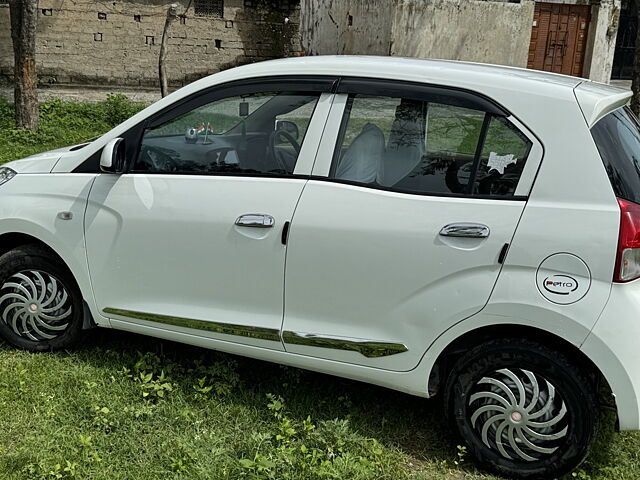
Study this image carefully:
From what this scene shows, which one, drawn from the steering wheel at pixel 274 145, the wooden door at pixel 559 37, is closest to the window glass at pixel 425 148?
the steering wheel at pixel 274 145

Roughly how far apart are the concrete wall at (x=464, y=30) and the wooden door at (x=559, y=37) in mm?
1158

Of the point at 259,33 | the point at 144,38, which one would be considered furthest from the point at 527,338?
the point at 259,33

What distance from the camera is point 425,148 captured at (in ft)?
10.5

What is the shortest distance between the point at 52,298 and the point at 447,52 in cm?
1394

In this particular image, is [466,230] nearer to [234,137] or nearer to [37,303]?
[234,137]

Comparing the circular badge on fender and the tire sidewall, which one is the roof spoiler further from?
the tire sidewall

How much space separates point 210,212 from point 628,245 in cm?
187

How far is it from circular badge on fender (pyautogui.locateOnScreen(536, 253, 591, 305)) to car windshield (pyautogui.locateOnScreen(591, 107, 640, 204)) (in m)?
0.33

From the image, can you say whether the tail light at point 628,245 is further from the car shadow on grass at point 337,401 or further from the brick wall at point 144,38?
the brick wall at point 144,38

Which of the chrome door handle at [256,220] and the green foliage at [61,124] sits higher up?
the chrome door handle at [256,220]

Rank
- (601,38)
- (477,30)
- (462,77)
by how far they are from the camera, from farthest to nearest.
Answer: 1. (601,38)
2. (477,30)
3. (462,77)

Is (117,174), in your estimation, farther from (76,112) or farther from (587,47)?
(587,47)

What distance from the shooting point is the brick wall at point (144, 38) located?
1593 cm

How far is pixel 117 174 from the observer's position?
366 cm
